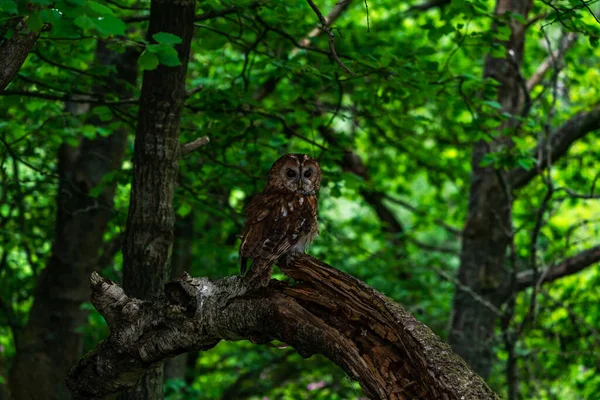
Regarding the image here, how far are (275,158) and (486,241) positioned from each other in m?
2.73

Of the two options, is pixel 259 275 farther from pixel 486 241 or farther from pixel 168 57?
pixel 486 241

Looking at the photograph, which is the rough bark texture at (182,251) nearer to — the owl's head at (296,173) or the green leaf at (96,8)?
the owl's head at (296,173)

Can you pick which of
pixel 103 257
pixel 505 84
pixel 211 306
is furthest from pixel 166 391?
pixel 505 84

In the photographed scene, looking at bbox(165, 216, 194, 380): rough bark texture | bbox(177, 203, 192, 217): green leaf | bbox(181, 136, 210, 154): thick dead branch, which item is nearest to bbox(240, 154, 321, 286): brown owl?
bbox(181, 136, 210, 154): thick dead branch

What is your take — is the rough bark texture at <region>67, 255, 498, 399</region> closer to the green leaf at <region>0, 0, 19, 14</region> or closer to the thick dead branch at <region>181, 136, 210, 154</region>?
the thick dead branch at <region>181, 136, 210, 154</region>

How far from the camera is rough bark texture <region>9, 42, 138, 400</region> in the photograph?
24.0 feet

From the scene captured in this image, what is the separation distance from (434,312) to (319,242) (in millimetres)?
2272

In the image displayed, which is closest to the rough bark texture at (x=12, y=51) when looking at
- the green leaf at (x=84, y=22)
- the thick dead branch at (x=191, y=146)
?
the green leaf at (x=84, y=22)

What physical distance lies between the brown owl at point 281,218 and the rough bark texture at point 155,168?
0.55m

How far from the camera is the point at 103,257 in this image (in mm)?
8102

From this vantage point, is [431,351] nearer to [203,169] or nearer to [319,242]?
[203,169]

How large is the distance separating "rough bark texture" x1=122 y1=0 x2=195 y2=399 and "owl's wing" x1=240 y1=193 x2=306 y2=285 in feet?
1.79

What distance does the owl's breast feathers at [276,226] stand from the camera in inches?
143

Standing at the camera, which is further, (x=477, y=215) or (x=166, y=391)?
(x=477, y=215)
